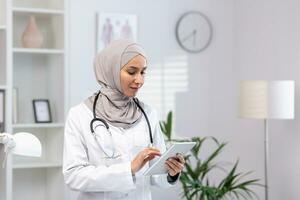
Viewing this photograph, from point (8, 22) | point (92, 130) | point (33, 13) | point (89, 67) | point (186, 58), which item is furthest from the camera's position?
point (186, 58)

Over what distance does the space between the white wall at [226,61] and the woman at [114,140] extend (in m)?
1.89

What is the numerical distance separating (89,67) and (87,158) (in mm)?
2056

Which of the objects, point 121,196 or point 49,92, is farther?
point 49,92

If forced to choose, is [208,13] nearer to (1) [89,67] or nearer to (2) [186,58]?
(2) [186,58]

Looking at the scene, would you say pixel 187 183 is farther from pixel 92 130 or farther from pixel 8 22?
pixel 92 130

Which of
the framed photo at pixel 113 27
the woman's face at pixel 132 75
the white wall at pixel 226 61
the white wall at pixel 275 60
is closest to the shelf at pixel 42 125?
the white wall at pixel 226 61

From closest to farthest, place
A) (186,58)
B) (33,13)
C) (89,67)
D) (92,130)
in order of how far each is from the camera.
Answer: (92,130), (33,13), (89,67), (186,58)

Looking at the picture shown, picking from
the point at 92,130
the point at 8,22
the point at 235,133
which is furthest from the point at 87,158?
the point at 235,133

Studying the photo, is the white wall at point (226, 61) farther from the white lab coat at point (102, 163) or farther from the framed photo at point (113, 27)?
the white lab coat at point (102, 163)

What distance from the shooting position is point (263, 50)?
434cm

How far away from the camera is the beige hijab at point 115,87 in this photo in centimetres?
224

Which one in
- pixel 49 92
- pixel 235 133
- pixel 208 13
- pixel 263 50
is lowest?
pixel 235 133

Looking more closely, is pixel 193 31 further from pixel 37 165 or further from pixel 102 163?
pixel 102 163

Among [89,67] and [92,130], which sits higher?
[89,67]
